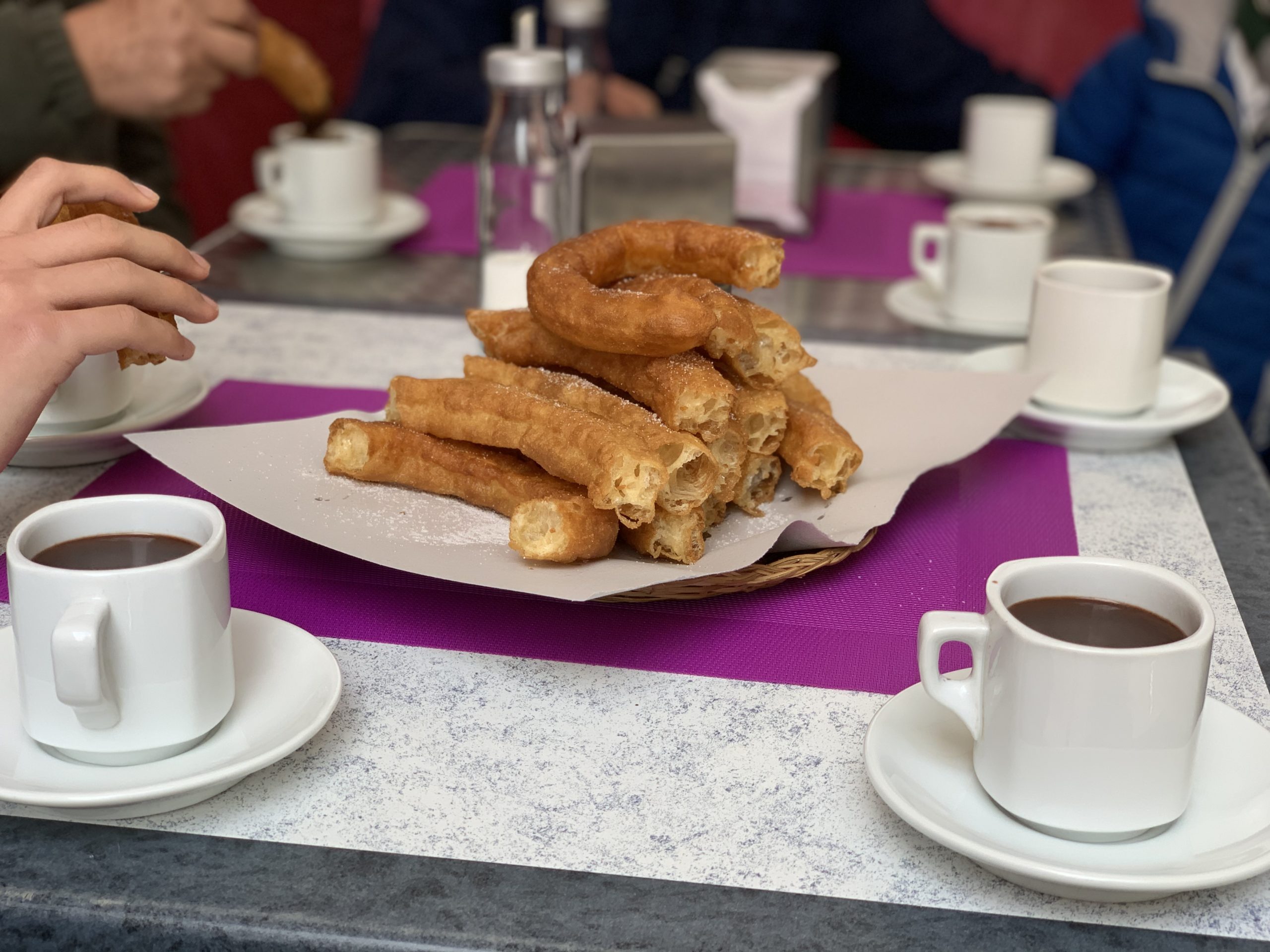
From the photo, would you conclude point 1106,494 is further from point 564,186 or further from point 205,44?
point 205,44

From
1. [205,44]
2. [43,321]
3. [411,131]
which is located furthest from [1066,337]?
[411,131]

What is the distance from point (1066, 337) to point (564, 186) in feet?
2.03

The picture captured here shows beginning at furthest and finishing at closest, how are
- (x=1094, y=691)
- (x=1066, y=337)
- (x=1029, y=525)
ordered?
(x=1066, y=337) < (x=1029, y=525) < (x=1094, y=691)

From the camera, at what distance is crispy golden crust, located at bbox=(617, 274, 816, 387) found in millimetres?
862

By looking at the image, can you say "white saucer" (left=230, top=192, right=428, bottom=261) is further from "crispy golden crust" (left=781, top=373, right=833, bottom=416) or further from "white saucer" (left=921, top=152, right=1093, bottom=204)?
"crispy golden crust" (left=781, top=373, right=833, bottom=416)

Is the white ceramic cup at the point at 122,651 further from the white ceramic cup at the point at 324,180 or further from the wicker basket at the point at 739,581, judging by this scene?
the white ceramic cup at the point at 324,180

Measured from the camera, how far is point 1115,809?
610 millimetres

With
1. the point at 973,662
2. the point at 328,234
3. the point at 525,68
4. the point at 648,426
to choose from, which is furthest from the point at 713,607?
the point at 328,234

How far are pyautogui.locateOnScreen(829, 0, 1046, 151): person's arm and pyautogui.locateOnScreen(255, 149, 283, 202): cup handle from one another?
1.43 meters

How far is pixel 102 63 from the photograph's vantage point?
1861mm

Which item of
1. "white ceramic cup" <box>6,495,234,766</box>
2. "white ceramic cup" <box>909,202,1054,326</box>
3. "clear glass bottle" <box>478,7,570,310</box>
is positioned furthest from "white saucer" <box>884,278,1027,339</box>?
"white ceramic cup" <box>6,495,234,766</box>

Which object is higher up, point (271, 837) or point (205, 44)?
point (205, 44)

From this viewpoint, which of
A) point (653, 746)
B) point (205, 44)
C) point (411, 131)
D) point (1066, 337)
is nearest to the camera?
point (653, 746)

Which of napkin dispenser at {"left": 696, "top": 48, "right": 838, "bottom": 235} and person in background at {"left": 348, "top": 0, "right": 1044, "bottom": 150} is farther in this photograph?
person in background at {"left": 348, "top": 0, "right": 1044, "bottom": 150}
